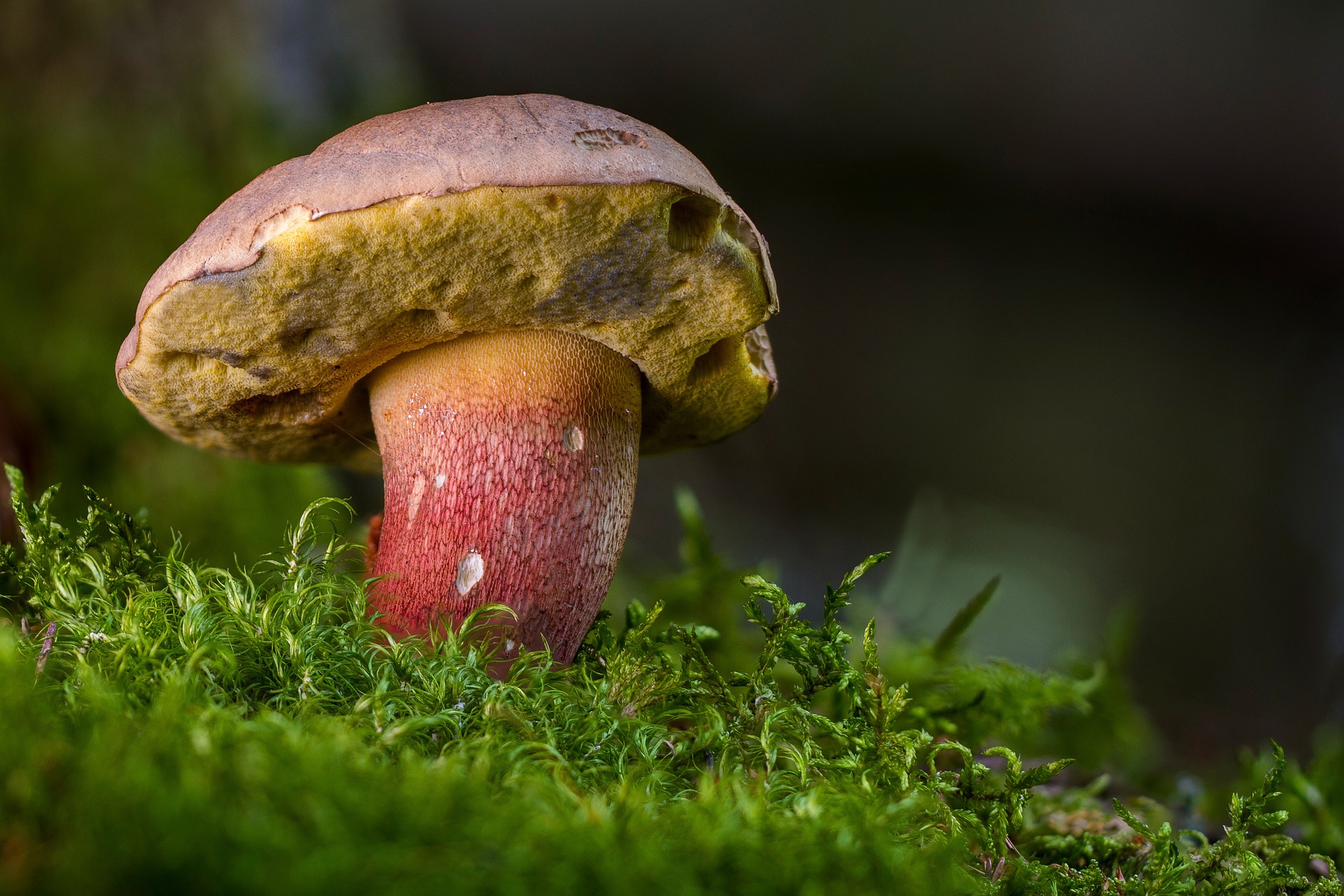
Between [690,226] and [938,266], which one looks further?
[938,266]

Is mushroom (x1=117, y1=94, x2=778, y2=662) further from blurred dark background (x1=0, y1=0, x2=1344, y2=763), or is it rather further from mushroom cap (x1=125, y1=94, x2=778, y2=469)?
blurred dark background (x1=0, y1=0, x2=1344, y2=763)

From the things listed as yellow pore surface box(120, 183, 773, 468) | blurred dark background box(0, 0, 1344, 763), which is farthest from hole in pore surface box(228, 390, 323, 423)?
blurred dark background box(0, 0, 1344, 763)

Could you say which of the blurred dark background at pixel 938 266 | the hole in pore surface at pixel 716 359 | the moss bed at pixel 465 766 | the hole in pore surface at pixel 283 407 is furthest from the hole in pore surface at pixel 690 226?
the blurred dark background at pixel 938 266

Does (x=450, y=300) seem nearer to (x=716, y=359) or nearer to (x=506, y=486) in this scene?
(x=506, y=486)

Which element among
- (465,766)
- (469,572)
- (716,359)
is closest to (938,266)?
(716,359)

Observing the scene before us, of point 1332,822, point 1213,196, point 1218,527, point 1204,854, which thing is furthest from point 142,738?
point 1218,527

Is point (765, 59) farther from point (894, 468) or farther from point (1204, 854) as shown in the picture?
point (1204, 854)
